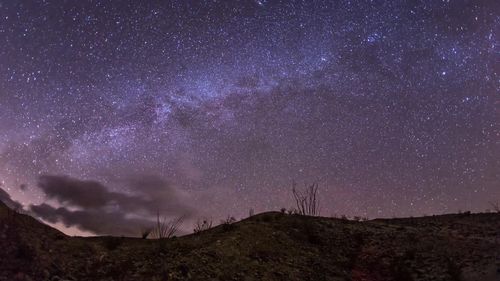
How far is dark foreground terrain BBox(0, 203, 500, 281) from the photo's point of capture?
16.9 meters

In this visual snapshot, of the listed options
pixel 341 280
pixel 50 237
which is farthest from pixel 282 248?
pixel 50 237

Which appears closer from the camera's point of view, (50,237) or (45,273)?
(45,273)

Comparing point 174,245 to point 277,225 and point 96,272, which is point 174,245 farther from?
point 277,225

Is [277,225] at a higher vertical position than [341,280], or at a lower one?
higher

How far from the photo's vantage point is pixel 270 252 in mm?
20438

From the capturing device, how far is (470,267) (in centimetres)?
1903

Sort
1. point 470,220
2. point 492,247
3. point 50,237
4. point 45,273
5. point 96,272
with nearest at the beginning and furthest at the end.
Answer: point 45,273, point 96,272, point 50,237, point 492,247, point 470,220

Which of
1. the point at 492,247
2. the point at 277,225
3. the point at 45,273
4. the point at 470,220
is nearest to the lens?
the point at 45,273

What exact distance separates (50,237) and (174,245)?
5231mm

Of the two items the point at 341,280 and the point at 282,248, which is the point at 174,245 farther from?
the point at 341,280

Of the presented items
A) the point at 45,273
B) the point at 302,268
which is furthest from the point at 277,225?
the point at 45,273

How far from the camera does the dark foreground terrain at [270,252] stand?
55.5 feet

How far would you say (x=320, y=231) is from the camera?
24000mm

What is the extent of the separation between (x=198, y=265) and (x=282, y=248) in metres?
4.82
